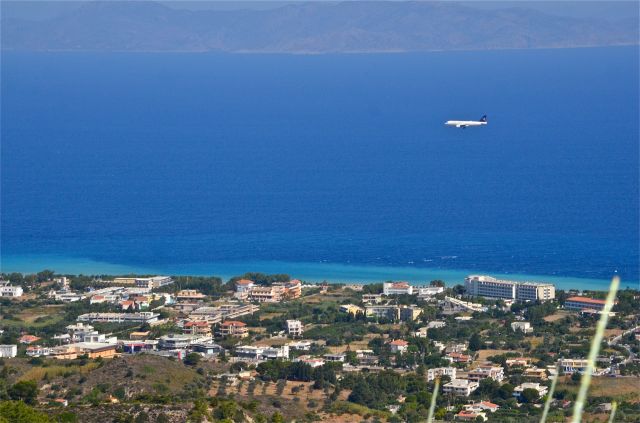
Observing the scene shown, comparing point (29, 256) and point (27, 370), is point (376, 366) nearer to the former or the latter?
point (27, 370)

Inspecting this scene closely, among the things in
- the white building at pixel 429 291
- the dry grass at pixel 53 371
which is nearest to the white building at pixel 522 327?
the white building at pixel 429 291

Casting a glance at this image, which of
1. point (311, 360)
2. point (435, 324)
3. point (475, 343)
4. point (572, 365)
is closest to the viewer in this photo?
point (572, 365)

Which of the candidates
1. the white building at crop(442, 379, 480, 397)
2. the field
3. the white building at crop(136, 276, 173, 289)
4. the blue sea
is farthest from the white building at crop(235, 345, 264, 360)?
the blue sea

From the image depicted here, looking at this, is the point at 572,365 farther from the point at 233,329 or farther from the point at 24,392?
the point at 24,392

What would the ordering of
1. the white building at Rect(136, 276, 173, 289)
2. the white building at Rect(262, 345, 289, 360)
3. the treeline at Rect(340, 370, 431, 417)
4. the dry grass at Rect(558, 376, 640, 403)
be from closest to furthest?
the treeline at Rect(340, 370, 431, 417)
the dry grass at Rect(558, 376, 640, 403)
the white building at Rect(262, 345, 289, 360)
the white building at Rect(136, 276, 173, 289)

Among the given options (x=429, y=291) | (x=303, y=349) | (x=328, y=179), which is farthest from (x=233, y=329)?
(x=328, y=179)

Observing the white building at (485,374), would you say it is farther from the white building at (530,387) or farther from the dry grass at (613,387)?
the dry grass at (613,387)

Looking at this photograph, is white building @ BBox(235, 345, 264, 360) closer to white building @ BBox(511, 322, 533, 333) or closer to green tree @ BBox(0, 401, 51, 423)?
white building @ BBox(511, 322, 533, 333)
